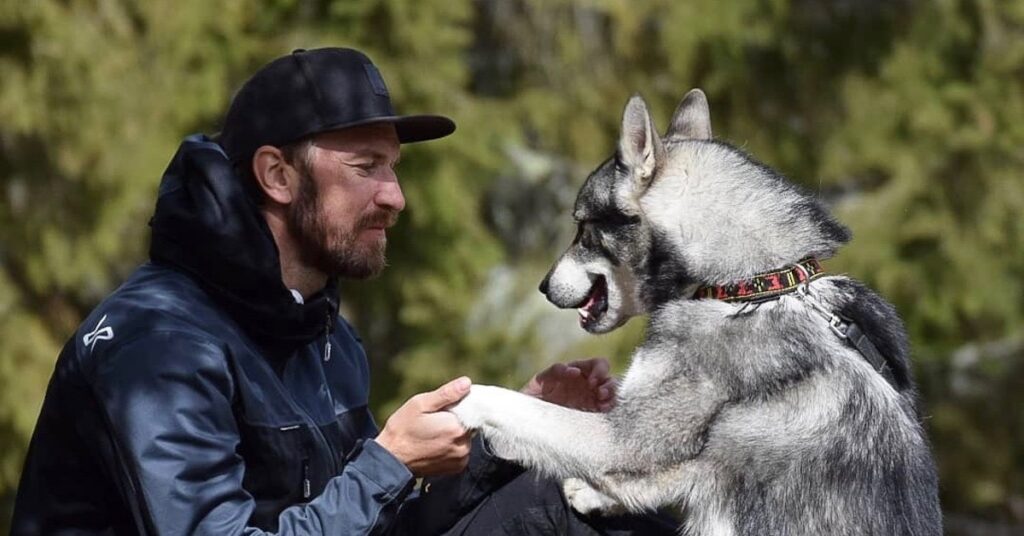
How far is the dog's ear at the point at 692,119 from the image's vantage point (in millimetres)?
4062

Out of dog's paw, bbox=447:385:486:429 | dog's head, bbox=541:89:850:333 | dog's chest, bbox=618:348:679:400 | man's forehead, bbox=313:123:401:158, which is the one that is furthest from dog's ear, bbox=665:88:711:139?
dog's paw, bbox=447:385:486:429

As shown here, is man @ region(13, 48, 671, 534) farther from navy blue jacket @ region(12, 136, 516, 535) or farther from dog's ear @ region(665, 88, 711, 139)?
dog's ear @ region(665, 88, 711, 139)

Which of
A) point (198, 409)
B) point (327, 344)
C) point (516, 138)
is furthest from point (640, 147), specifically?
point (516, 138)

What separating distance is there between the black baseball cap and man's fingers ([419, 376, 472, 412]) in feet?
2.04

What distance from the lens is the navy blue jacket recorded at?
2838 millimetres

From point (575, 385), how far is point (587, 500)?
0.38 metres

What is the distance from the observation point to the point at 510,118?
29.3 feet

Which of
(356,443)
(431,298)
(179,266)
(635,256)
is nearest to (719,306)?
(635,256)

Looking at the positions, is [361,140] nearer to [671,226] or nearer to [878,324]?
[671,226]

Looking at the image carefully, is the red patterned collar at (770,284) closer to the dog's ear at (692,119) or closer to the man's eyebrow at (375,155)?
the dog's ear at (692,119)

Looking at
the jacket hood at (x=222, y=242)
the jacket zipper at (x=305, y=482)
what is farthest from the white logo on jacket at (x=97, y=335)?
the jacket zipper at (x=305, y=482)

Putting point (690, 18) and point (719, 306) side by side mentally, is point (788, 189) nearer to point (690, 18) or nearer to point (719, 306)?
point (719, 306)

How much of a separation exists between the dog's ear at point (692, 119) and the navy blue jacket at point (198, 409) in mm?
1297

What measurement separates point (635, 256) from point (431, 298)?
5.06 metres
